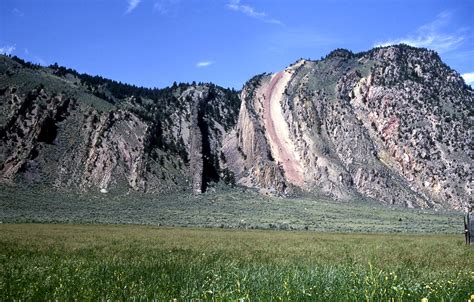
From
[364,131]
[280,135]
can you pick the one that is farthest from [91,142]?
[364,131]

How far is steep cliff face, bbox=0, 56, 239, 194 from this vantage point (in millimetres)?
102625

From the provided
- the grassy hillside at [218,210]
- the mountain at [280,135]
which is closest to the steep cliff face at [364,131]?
the mountain at [280,135]

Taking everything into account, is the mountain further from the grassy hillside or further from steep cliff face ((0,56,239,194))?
the grassy hillside

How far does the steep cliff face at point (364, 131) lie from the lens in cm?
11094

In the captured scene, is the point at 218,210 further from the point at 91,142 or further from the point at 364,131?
the point at 364,131

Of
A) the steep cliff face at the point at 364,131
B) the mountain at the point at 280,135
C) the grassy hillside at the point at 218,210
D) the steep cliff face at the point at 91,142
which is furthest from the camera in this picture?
the steep cliff face at the point at 364,131

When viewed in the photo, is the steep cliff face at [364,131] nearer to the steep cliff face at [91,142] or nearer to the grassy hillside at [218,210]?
the grassy hillside at [218,210]

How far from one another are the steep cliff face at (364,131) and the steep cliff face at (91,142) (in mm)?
14408

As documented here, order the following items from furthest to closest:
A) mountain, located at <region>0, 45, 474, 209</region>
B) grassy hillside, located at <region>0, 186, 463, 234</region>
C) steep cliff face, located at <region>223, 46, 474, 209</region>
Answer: steep cliff face, located at <region>223, 46, 474, 209</region> < mountain, located at <region>0, 45, 474, 209</region> < grassy hillside, located at <region>0, 186, 463, 234</region>

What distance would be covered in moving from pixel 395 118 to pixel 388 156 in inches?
477

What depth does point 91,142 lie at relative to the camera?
11275 cm

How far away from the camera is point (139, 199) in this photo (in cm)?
9744

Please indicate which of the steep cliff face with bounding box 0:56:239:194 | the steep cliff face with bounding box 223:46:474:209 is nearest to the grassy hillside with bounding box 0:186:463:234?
the steep cliff face with bounding box 0:56:239:194

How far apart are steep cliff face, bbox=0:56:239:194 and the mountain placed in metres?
0.35
